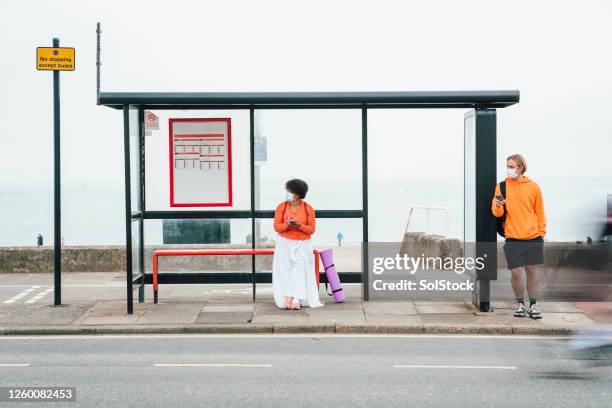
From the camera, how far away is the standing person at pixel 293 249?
1123 cm

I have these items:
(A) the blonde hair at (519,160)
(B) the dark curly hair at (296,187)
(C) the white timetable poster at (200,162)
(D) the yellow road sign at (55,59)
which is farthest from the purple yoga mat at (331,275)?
(D) the yellow road sign at (55,59)

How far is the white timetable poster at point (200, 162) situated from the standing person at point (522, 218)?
3.80 metres

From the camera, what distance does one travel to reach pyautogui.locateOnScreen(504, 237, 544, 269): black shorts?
10555 mm

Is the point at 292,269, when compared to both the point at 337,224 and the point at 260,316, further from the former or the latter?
the point at 337,224

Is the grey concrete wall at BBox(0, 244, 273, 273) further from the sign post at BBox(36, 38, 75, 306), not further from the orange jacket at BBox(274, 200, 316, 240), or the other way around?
the orange jacket at BBox(274, 200, 316, 240)

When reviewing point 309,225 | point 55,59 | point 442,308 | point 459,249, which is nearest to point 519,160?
point 442,308

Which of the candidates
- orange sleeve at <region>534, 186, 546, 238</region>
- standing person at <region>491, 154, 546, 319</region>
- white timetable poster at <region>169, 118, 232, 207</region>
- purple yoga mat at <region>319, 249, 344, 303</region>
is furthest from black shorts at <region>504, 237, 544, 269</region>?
white timetable poster at <region>169, 118, 232, 207</region>

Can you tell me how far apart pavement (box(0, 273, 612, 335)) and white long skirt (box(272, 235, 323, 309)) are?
9.1 inches

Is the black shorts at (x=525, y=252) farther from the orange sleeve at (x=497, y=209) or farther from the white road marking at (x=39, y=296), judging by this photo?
the white road marking at (x=39, y=296)

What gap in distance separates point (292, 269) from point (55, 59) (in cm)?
415

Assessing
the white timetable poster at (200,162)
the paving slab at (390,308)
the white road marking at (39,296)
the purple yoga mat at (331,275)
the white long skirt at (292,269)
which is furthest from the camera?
the white road marking at (39,296)

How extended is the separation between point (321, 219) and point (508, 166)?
9.49ft

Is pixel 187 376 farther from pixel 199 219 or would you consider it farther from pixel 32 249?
pixel 32 249

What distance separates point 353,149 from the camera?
12.0m
